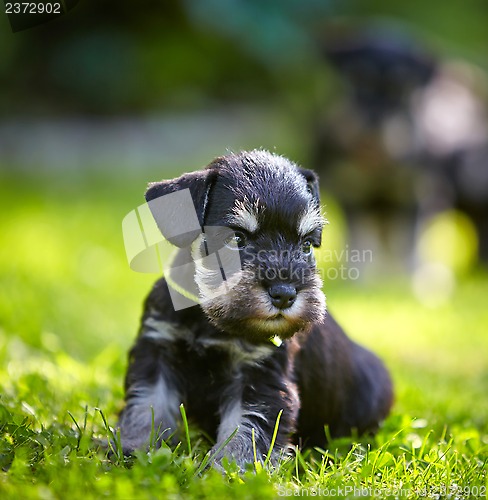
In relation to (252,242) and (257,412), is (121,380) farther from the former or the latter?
(252,242)

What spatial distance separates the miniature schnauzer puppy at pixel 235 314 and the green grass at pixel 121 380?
166 millimetres

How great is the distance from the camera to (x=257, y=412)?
3.00 meters

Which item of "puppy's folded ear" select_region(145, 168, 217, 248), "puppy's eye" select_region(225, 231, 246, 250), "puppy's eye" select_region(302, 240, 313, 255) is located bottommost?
"puppy's eye" select_region(302, 240, 313, 255)

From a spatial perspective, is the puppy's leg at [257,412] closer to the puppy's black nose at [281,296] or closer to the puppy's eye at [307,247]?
the puppy's black nose at [281,296]

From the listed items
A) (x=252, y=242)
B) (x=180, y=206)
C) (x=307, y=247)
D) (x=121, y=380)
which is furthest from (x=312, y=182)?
(x=121, y=380)

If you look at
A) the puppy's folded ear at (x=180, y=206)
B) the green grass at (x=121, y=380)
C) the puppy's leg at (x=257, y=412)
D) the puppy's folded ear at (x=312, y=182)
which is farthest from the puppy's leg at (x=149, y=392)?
the puppy's folded ear at (x=312, y=182)

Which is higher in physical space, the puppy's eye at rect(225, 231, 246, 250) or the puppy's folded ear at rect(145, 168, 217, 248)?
the puppy's folded ear at rect(145, 168, 217, 248)

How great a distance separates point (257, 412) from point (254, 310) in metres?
0.45

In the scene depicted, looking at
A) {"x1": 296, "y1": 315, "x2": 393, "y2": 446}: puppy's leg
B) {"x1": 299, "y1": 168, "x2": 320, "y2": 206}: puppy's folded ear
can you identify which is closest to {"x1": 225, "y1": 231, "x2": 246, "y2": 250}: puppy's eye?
{"x1": 299, "y1": 168, "x2": 320, "y2": 206}: puppy's folded ear

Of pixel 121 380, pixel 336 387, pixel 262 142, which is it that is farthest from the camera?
pixel 262 142

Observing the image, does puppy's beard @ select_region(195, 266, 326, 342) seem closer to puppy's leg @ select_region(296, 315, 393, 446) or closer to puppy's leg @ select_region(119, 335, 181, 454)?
puppy's leg @ select_region(119, 335, 181, 454)

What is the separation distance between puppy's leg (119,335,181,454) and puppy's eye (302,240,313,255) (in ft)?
2.26

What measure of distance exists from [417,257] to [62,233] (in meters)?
3.96

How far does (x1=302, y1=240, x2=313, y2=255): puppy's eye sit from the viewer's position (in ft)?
10.3
